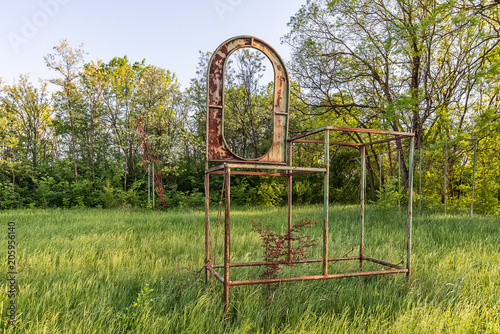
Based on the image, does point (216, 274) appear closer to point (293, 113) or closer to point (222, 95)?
point (222, 95)

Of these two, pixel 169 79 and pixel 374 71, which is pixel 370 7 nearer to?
pixel 374 71

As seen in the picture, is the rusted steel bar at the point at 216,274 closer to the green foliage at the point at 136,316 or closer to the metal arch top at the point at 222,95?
the green foliage at the point at 136,316

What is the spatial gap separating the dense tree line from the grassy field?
682 centimetres

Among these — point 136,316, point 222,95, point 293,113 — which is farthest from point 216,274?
point 293,113

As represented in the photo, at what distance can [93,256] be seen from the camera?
479 cm

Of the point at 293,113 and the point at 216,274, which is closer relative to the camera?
the point at 216,274

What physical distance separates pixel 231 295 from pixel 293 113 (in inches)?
501

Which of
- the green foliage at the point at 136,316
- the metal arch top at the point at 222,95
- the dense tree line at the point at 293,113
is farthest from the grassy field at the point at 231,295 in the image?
the dense tree line at the point at 293,113

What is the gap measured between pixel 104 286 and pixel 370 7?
1226 centimetres

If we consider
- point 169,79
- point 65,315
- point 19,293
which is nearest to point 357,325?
point 65,315

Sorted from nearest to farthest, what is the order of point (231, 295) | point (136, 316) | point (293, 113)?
point (136, 316) < point (231, 295) < point (293, 113)

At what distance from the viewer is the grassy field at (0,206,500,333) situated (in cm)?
276

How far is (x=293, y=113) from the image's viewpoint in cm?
1525

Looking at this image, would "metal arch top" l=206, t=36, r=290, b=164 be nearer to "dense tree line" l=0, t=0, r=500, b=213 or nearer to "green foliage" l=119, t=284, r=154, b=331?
"green foliage" l=119, t=284, r=154, b=331
